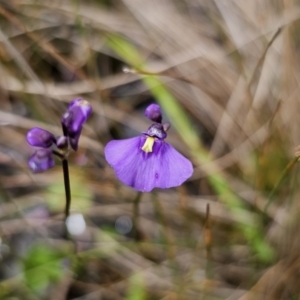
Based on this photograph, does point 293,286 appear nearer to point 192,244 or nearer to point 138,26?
point 192,244

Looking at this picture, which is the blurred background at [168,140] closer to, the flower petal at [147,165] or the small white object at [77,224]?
the small white object at [77,224]

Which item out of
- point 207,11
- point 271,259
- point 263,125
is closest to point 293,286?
point 271,259

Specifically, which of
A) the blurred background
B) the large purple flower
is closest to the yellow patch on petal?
the large purple flower

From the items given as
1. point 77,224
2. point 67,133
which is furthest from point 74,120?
point 77,224

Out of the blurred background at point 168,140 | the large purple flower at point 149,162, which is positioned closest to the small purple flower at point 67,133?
the large purple flower at point 149,162

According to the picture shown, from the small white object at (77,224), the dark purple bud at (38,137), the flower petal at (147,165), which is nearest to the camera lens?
the flower petal at (147,165)

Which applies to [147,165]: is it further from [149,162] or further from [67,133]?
[67,133]

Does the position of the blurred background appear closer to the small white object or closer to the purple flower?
the small white object
